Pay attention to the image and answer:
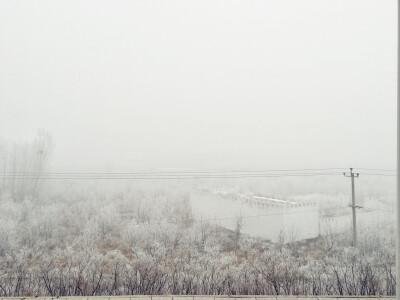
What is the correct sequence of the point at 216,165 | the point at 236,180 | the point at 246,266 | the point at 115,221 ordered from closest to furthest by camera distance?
the point at 246,266
the point at 115,221
the point at 236,180
the point at 216,165

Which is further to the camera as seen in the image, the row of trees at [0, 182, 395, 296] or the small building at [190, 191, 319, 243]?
the small building at [190, 191, 319, 243]

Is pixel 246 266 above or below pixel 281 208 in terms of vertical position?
below

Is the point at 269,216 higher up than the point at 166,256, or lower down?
higher up

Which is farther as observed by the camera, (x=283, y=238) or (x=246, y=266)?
(x=283, y=238)

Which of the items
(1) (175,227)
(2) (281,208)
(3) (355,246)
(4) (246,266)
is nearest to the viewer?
(4) (246,266)

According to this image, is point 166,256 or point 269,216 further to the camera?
point 269,216

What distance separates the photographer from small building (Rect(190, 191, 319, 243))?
15797 mm

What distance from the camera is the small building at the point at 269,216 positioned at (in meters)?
15.8

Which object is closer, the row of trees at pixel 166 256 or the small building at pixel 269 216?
the row of trees at pixel 166 256

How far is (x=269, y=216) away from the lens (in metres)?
16.4

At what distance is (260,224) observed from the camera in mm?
16922

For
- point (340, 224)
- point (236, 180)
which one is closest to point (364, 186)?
point (236, 180)

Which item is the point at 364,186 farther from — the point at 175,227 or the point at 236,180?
the point at 175,227

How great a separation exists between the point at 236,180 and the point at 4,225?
29741mm
